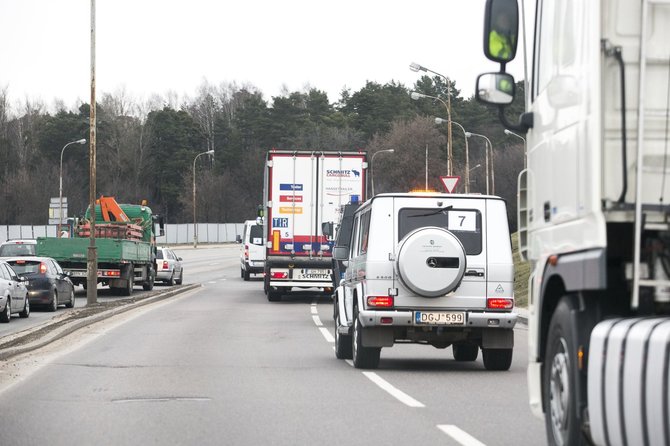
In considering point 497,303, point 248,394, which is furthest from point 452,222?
point 248,394

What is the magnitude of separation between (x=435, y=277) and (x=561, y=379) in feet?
24.0

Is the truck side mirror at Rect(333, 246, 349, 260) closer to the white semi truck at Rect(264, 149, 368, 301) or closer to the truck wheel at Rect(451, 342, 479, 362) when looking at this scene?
the truck wheel at Rect(451, 342, 479, 362)

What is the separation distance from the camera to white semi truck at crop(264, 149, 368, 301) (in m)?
33.1

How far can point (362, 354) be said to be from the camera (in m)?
15.1

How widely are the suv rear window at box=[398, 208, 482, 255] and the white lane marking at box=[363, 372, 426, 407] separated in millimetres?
1713

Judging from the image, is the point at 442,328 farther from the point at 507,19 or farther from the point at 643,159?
the point at 643,159

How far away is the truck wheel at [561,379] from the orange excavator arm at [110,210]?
3504 centimetres

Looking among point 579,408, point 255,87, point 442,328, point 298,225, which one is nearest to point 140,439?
point 579,408

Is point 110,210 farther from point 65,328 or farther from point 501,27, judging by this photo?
point 501,27

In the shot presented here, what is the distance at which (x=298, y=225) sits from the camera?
3319 cm

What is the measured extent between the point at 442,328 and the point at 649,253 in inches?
337

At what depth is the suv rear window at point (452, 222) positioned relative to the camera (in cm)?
1503

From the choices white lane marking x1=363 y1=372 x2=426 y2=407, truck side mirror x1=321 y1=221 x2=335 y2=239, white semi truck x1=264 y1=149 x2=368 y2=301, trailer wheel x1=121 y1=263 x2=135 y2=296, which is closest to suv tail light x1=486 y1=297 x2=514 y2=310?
white lane marking x1=363 y1=372 x2=426 y2=407

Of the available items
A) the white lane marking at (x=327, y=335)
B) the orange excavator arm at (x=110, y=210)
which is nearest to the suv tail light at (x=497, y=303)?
the white lane marking at (x=327, y=335)
